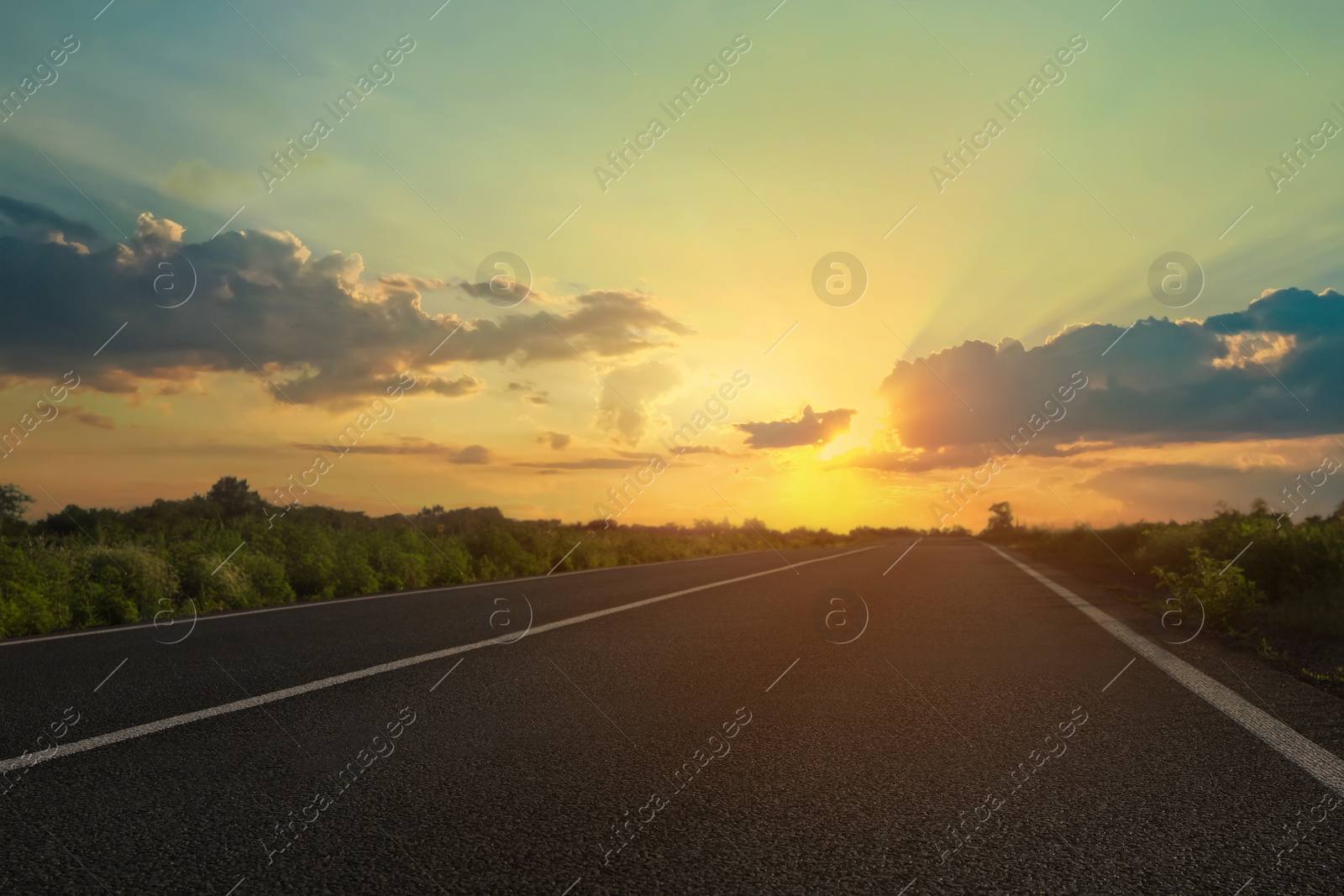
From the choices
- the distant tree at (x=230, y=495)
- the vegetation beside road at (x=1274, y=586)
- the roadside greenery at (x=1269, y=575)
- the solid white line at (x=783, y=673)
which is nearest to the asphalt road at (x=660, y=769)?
the solid white line at (x=783, y=673)

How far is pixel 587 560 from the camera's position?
80.4 ft

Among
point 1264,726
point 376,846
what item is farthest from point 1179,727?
point 376,846

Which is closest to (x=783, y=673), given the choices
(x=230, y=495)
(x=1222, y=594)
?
(x=1222, y=594)

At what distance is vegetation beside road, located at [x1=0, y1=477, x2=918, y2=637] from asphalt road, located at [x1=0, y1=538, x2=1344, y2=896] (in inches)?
121

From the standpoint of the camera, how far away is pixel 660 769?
415cm

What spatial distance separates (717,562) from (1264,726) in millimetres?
21389

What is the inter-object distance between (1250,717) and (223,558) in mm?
13243

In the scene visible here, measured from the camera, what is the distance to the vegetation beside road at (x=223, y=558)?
11086mm

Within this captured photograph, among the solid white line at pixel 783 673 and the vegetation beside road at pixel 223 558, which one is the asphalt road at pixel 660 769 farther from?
the vegetation beside road at pixel 223 558

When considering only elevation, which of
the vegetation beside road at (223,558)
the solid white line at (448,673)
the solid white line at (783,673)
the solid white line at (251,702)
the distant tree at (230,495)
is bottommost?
the solid white line at (783,673)

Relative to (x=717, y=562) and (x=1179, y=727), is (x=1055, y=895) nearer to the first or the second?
(x=1179, y=727)

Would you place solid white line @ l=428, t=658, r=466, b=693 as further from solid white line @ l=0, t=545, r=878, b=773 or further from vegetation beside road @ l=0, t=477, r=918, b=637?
vegetation beside road @ l=0, t=477, r=918, b=637

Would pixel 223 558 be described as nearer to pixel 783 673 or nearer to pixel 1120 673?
pixel 783 673

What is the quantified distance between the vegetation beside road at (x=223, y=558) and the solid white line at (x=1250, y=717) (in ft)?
36.0
